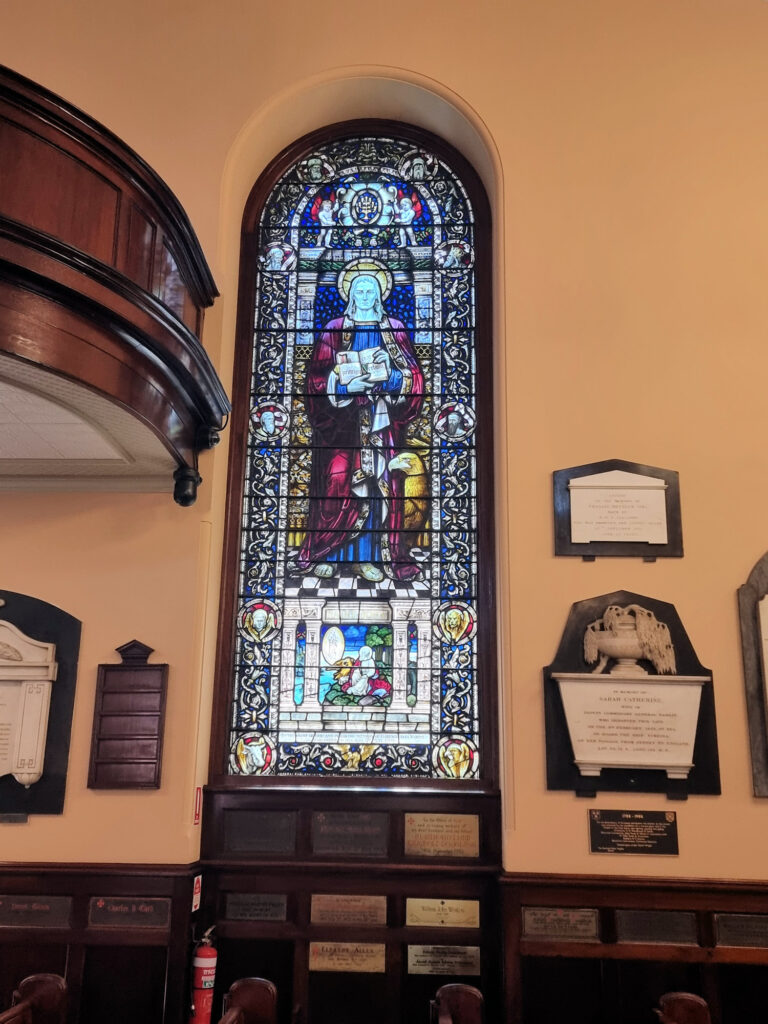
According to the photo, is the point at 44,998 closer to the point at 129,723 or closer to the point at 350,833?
the point at 129,723

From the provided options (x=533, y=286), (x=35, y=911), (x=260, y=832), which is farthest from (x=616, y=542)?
(x=35, y=911)

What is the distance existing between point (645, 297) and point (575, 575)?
1617 millimetres

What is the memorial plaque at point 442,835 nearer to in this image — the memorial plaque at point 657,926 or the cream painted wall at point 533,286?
the cream painted wall at point 533,286

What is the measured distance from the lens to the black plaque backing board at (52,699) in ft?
14.8

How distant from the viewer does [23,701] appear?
4598 millimetres

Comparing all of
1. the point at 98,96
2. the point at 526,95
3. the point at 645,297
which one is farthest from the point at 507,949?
the point at 98,96

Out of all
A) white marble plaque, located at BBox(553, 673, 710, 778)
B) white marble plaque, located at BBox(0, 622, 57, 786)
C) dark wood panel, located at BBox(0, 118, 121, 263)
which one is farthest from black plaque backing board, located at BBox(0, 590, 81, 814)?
white marble plaque, located at BBox(553, 673, 710, 778)

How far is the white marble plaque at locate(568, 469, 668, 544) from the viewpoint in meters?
4.76

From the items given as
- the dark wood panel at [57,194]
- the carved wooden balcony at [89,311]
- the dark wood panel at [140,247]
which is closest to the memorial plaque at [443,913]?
the carved wooden balcony at [89,311]

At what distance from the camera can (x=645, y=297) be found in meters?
5.14

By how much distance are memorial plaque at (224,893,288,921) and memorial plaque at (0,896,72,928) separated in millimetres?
759

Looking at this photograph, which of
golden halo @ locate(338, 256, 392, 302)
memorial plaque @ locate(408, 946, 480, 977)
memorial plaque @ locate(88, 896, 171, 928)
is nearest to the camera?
memorial plaque @ locate(88, 896, 171, 928)

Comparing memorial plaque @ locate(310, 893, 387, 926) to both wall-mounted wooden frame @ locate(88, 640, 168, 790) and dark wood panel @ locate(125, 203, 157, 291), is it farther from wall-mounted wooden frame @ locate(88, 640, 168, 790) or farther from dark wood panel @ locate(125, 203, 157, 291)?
dark wood panel @ locate(125, 203, 157, 291)

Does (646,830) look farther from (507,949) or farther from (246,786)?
(246,786)
